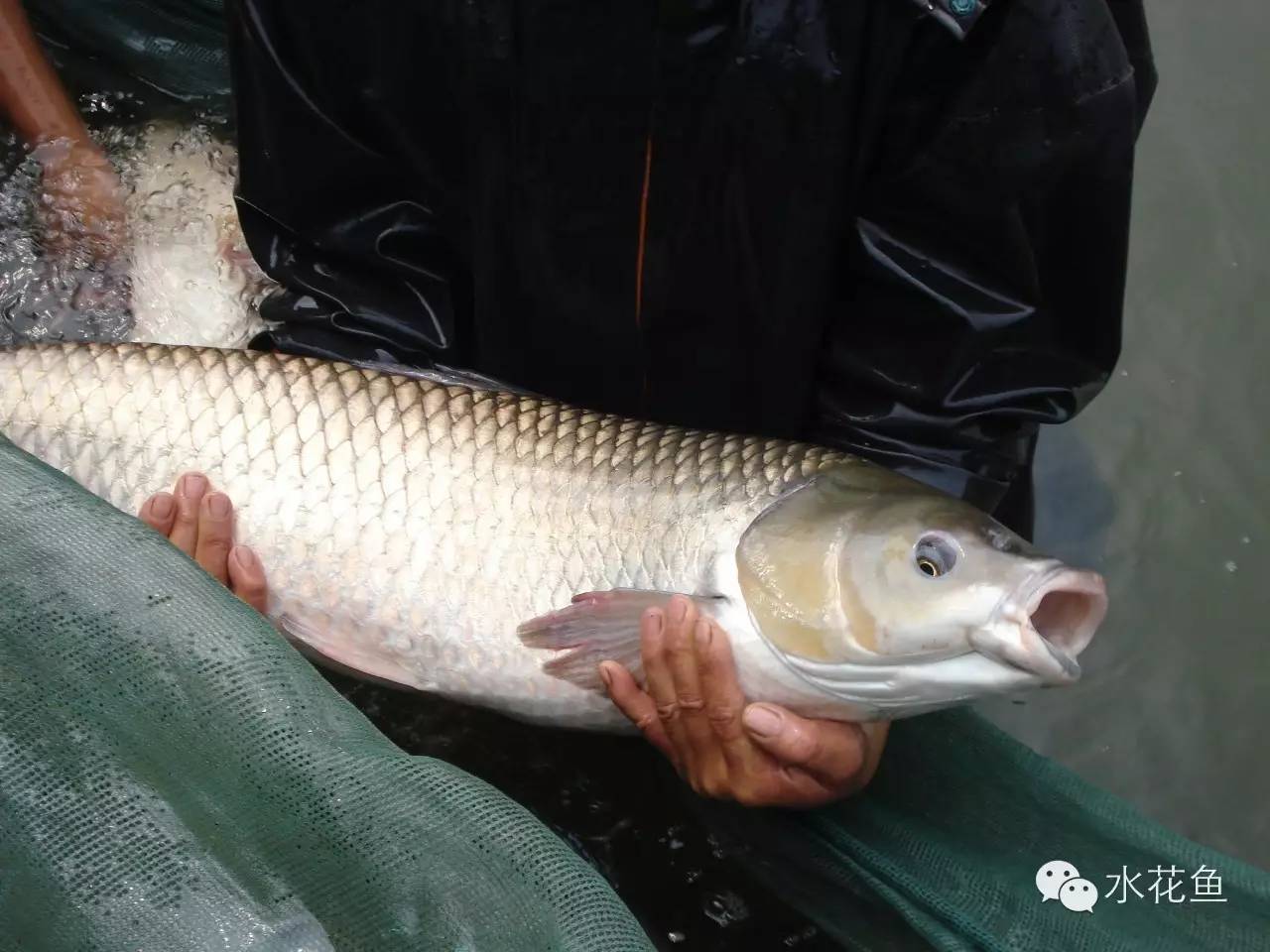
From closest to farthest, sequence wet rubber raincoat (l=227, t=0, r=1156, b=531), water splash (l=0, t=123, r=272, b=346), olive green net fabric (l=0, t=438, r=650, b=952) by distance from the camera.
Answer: olive green net fabric (l=0, t=438, r=650, b=952)
wet rubber raincoat (l=227, t=0, r=1156, b=531)
water splash (l=0, t=123, r=272, b=346)

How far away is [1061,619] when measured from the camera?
1.25 m

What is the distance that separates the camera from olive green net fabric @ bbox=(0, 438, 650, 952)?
0.88m

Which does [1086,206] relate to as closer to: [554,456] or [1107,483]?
[554,456]

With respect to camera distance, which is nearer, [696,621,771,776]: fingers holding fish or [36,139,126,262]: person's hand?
[696,621,771,776]: fingers holding fish

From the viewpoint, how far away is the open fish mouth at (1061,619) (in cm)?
117

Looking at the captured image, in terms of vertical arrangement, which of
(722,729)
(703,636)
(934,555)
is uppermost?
(934,555)

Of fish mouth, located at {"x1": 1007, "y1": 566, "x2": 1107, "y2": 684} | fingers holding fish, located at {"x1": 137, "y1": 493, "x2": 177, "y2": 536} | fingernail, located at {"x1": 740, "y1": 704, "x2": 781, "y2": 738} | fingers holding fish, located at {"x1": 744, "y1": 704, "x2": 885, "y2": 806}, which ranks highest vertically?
fish mouth, located at {"x1": 1007, "y1": 566, "x2": 1107, "y2": 684}

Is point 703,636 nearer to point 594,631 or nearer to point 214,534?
point 594,631

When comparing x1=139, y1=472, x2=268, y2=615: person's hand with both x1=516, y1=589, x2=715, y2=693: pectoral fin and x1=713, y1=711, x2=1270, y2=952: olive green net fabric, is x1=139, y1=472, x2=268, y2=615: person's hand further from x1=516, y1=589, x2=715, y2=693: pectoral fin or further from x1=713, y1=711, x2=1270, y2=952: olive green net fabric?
x1=713, y1=711, x2=1270, y2=952: olive green net fabric

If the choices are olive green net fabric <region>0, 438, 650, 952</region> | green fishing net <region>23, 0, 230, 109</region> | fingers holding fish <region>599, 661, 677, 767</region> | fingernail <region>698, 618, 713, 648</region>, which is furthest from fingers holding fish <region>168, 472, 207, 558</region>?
green fishing net <region>23, 0, 230, 109</region>

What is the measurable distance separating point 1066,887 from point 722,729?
464mm

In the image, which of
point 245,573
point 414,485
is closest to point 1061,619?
point 414,485

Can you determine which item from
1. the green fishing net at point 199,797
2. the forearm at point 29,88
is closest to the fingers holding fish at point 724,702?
the green fishing net at point 199,797

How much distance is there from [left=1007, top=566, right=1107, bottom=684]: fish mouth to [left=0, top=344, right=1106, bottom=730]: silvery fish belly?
84 mm
